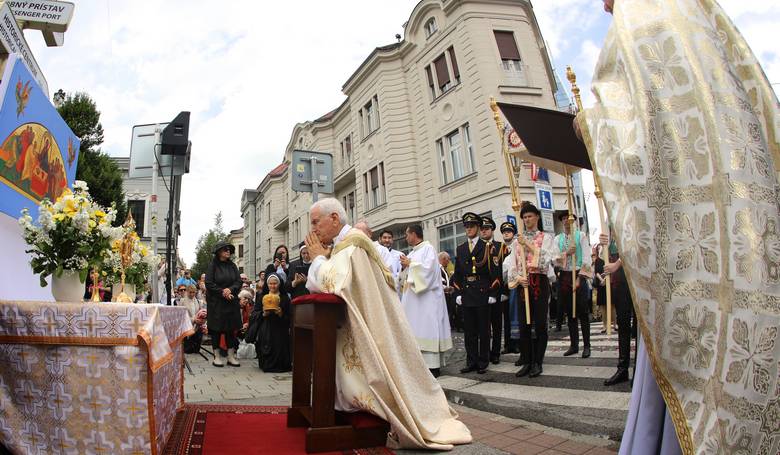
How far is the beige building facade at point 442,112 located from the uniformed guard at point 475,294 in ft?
28.7

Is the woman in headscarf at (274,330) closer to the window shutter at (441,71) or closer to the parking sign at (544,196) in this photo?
the parking sign at (544,196)

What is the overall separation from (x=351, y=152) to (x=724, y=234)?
23.0 meters

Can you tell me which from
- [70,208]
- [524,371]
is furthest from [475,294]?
[70,208]

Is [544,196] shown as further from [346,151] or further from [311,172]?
[346,151]

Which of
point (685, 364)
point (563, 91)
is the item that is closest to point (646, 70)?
point (685, 364)

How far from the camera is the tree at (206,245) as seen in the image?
47062 millimetres

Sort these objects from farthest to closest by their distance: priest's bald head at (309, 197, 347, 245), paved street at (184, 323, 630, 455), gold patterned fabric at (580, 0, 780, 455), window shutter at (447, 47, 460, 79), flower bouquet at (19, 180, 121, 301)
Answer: window shutter at (447, 47, 460, 79) → priest's bald head at (309, 197, 347, 245) → paved street at (184, 323, 630, 455) → flower bouquet at (19, 180, 121, 301) → gold patterned fabric at (580, 0, 780, 455)

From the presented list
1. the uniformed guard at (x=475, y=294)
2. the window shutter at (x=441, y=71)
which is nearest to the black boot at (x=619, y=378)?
the uniformed guard at (x=475, y=294)

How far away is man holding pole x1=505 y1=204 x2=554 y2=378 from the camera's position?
4527 millimetres

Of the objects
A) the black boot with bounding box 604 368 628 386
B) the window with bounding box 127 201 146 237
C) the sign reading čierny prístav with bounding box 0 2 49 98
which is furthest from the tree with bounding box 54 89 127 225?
the black boot with bounding box 604 368 628 386

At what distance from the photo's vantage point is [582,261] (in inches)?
218

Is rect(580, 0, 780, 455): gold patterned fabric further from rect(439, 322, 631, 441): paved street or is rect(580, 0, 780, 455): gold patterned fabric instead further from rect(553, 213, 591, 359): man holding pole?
rect(553, 213, 591, 359): man holding pole

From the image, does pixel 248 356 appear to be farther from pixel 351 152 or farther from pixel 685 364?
pixel 351 152

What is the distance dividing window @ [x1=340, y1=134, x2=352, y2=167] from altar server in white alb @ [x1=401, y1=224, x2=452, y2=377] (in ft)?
60.5
